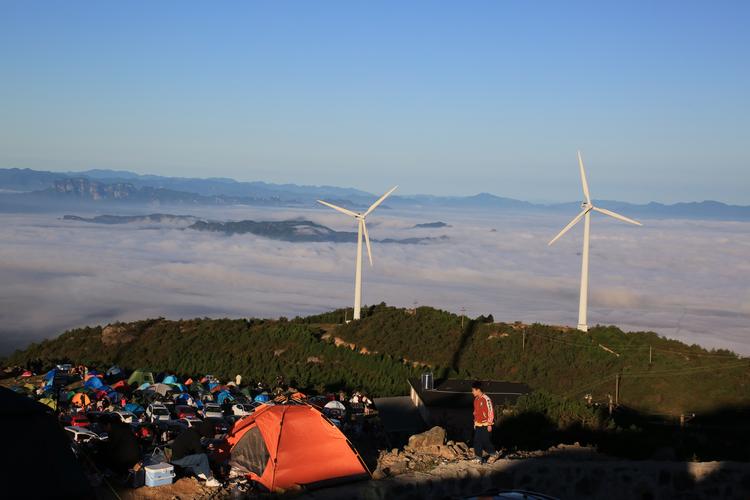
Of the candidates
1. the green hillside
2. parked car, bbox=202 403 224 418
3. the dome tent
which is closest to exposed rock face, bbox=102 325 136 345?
the green hillside

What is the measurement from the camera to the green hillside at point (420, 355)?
38.0 metres

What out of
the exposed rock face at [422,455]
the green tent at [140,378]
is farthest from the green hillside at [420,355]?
the exposed rock face at [422,455]

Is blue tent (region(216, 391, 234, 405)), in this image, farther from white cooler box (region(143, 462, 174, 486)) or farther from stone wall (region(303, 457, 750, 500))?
stone wall (region(303, 457, 750, 500))

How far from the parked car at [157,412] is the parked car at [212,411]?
1145 mm

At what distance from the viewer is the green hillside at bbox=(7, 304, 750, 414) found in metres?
38.0

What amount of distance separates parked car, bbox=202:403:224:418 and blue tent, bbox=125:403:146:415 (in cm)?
197

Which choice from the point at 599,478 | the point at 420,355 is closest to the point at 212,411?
the point at 599,478

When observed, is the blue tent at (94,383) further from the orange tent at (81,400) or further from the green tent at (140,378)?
the orange tent at (81,400)

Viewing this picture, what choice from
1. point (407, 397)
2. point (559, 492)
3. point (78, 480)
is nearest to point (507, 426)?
point (559, 492)

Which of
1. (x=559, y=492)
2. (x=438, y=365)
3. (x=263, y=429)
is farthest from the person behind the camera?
(x=438, y=365)

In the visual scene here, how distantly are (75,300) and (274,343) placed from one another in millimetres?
51499

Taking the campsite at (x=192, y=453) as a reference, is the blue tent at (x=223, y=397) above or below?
below

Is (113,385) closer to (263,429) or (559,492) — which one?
(263,429)

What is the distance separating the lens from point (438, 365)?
43.4 meters
